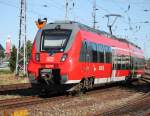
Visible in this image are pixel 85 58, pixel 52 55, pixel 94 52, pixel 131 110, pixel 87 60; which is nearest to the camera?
pixel 131 110

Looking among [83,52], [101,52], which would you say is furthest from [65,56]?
[101,52]

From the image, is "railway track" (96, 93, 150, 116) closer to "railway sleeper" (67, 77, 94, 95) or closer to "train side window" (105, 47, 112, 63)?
"railway sleeper" (67, 77, 94, 95)

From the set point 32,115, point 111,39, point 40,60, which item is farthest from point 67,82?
point 111,39

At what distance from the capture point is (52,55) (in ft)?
60.0

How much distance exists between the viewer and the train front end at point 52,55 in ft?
59.1

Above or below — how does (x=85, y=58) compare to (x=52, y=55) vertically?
below

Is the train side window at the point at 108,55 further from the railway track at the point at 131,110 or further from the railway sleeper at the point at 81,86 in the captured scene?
the railway track at the point at 131,110

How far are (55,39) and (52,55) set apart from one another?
2.78ft

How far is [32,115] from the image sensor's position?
505 inches

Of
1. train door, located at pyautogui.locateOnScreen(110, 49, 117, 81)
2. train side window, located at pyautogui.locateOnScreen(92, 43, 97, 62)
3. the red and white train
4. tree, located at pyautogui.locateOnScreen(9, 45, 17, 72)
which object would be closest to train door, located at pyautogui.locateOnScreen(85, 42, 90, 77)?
the red and white train

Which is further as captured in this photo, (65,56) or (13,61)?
(13,61)

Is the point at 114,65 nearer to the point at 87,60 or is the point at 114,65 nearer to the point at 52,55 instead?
the point at 87,60

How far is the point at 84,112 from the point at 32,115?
2.05 metres

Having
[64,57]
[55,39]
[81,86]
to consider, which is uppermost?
[55,39]
